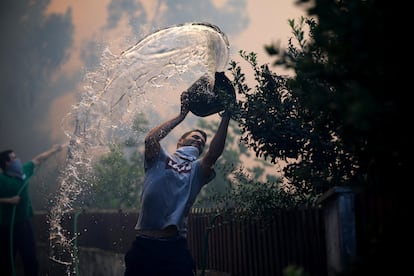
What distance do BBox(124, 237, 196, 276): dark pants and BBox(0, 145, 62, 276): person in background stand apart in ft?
14.2

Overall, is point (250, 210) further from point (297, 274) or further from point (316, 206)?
point (297, 274)

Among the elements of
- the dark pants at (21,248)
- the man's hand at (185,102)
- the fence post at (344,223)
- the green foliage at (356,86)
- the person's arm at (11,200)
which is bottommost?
the dark pants at (21,248)

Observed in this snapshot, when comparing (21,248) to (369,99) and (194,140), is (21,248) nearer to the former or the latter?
(194,140)

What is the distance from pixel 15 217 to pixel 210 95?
5.20m

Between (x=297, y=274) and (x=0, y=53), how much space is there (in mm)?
27859

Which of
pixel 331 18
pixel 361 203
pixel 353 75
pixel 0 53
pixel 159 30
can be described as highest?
pixel 0 53

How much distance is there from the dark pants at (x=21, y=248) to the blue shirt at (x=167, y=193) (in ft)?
14.5

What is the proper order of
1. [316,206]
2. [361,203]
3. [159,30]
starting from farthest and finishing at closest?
[159,30] → [316,206] → [361,203]

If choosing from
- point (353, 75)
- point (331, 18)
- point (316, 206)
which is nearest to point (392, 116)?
point (353, 75)

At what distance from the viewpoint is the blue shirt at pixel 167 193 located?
498 centimetres

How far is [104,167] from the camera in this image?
16797 mm

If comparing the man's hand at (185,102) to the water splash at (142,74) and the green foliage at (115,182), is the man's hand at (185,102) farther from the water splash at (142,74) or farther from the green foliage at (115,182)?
the green foliage at (115,182)

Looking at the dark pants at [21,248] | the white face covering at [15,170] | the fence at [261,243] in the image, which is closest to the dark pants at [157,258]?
the fence at [261,243]

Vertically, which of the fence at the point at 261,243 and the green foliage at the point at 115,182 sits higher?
the green foliage at the point at 115,182
